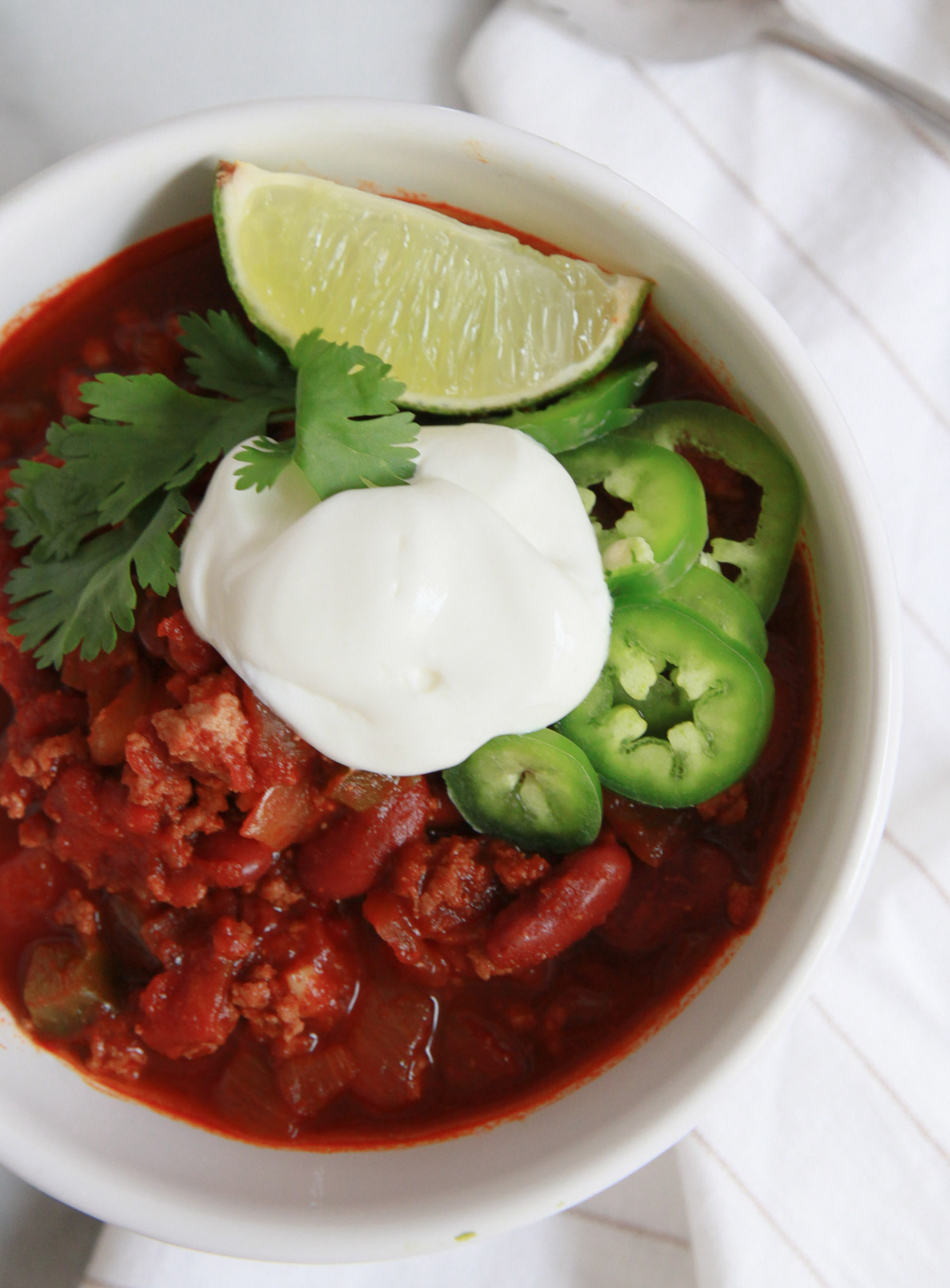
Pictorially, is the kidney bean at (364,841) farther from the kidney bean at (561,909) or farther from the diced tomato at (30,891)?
the diced tomato at (30,891)

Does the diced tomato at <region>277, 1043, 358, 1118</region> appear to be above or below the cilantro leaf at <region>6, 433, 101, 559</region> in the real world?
below

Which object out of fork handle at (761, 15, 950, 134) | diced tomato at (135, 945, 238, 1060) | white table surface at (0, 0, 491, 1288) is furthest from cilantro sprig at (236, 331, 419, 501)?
fork handle at (761, 15, 950, 134)

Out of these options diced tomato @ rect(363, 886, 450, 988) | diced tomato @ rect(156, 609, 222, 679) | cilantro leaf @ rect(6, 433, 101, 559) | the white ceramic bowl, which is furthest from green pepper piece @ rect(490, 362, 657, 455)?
diced tomato @ rect(363, 886, 450, 988)

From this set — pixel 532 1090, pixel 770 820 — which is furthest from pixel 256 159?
pixel 532 1090

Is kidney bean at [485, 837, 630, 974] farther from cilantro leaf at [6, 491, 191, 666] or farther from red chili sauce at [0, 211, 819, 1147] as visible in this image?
cilantro leaf at [6, 491, 191, 666]

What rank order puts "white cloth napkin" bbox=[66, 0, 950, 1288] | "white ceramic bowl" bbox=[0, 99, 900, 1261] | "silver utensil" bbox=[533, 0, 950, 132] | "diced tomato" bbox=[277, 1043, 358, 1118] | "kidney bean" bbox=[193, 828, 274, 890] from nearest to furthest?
"white ceramic bowl" bbox=[0, 99, 900, 1261]
"kidney bean" bbox=[193, 828, 274, 890]
"diced tomato" bbox=[277, 1043, 358, 1118]
"white cloth napkin" bbox=[66, 0, 950, 1288]
"silver utensil" bbox=[533, 0, 950, 132]

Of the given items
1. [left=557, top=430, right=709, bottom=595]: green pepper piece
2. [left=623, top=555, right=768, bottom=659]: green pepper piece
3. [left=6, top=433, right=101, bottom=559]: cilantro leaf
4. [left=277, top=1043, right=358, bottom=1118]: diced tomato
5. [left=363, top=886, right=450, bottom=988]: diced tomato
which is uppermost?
[left=557, top=430, right=709, bottom=595]: green pepper piece

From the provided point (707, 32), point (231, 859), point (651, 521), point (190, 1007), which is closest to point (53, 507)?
point (231, 859)

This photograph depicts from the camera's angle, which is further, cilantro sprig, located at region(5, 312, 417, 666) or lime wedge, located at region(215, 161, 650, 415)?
lime wedge, located at region(215, 161, 650, 415)

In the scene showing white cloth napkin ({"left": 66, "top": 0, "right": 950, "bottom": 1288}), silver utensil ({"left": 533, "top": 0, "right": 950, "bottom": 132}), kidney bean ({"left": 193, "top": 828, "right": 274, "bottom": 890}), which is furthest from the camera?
silver utensil ({"left": 533, "top": 0, "right": 950, "bottom": 132})

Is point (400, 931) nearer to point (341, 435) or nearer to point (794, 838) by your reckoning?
point (794, 838)
